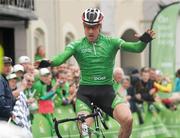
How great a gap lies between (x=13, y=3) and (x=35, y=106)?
9071 mm

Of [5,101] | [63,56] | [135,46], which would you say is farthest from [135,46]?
[5,101]

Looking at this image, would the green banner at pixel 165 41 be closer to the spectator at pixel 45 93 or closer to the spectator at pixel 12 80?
the spectator at pixel 45 93

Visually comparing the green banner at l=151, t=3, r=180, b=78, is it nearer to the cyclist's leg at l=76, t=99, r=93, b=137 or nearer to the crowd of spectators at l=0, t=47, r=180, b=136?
the crowd of spectators at l=0, t=47, r=180, b=136

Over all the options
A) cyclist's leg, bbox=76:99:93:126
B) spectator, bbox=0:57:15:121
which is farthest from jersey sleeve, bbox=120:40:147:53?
spectator, bbox=0:57:15:121

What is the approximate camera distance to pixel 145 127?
1571 cm

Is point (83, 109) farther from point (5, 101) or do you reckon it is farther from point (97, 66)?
point (5, 101)

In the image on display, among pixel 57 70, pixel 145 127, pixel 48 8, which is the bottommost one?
pixel 145 127

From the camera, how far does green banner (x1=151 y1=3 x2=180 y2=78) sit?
850 inches

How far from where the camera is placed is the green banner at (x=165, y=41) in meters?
21.6

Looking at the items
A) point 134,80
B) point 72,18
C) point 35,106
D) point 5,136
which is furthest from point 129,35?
point 5,136

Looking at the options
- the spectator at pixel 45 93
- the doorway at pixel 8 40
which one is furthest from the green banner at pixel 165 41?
the spectator at pixel 45 93

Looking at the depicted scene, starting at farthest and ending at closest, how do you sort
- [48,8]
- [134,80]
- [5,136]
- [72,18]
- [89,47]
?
[72,18] < [48,8] < [134,80] < [89,47] < [5,136]

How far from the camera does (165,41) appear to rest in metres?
21.7

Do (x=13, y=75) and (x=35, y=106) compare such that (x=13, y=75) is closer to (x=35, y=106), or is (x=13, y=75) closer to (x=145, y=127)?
(x=35, y=106)
